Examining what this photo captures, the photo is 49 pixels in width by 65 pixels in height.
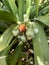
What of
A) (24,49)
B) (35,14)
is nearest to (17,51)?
(24,49)

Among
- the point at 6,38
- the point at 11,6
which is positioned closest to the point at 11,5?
the point at 11,6

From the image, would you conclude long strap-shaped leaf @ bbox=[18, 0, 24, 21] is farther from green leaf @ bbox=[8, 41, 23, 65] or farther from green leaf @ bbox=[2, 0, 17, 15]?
green leaf @ bbox=[8, 41, 23, 65]

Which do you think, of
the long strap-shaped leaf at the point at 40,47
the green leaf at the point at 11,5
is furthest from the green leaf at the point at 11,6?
the long strap-shaped leaf at the point at 40,47

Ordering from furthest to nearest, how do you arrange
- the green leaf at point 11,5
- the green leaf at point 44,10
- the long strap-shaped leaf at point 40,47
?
the green leaf at point 44,10 → the green leaf at point 11,5 → the long strap-shaped leaf at point 40,47

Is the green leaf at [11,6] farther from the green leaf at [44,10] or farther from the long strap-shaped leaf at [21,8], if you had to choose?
the green leaf at [44,10]

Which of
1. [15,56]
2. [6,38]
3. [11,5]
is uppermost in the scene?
[11,5]

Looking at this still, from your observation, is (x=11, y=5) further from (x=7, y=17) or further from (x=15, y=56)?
(x=15, y=56)

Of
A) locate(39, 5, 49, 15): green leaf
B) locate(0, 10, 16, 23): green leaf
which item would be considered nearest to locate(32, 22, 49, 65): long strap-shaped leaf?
locate(0, 10, 16, 23): green leaf

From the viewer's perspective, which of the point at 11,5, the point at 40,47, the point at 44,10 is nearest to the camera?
the point at 40,47

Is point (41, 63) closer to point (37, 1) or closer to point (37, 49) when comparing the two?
point (37, 49)
